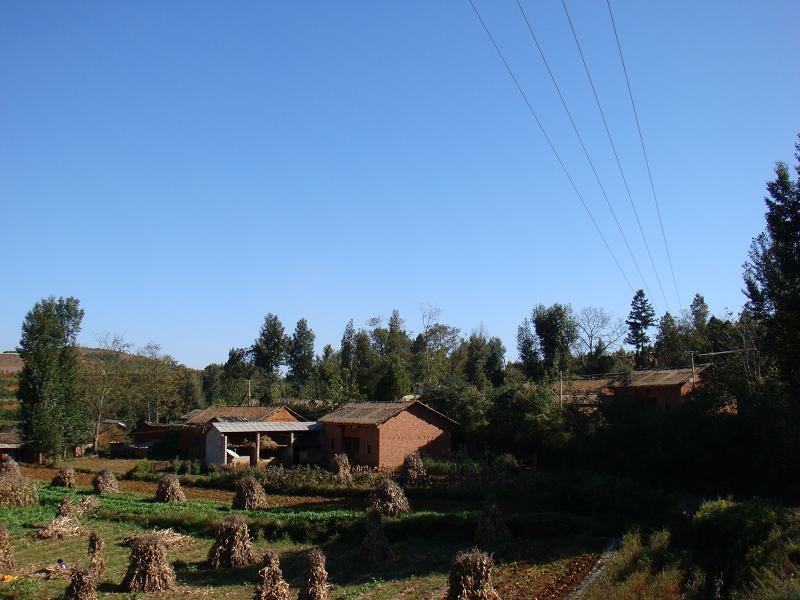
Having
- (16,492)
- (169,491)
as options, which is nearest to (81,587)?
(169,491)

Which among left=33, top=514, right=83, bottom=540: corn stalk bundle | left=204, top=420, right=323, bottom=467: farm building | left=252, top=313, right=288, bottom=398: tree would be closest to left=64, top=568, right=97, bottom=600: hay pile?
left=33, top=514, right=83, bottom=540: corn stalk bundle

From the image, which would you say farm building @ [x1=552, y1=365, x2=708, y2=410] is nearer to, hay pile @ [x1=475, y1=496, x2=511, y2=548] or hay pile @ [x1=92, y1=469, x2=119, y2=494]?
hay pile @ [x1=475, y1=496, x2=511, y2=548]

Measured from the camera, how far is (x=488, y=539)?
69.4ft

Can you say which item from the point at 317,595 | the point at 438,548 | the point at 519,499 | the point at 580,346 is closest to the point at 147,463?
the point at 519,499

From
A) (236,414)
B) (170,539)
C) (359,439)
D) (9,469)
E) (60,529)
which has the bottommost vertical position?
(170,539)

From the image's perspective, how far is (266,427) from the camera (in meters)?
45.0

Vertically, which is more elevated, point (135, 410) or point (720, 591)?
point (135, 410)

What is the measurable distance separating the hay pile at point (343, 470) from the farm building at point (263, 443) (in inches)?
263

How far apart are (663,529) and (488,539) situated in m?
5.34

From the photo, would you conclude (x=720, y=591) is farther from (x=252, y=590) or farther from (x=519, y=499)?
(x=519, y=499)

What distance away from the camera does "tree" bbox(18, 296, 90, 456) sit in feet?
168

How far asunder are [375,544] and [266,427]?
26.8 m

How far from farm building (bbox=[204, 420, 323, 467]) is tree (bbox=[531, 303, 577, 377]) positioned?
29.8 m

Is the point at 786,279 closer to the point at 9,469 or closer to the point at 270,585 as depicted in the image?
the point at 270,585
